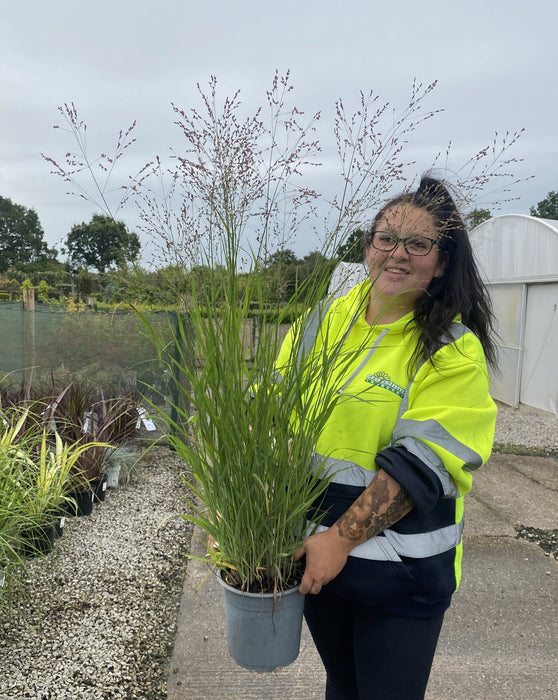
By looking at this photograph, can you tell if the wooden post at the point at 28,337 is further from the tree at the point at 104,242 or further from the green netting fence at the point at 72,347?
the tree at the point at 104,242

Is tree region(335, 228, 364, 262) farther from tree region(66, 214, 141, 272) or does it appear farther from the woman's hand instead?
the woman's hand

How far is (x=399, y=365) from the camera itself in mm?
1190

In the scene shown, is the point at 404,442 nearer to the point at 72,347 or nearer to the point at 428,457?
the point at 428,457

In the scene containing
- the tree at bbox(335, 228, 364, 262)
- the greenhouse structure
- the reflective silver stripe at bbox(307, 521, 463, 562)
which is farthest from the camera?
the greenhouse structure

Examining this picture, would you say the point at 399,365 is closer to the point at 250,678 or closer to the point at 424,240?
the point at 424,240

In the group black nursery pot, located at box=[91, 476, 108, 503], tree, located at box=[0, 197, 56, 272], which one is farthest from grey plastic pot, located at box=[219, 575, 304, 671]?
tree, located at box=[0, 197, 56, 272]

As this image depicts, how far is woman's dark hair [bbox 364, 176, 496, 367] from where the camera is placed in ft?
3.78

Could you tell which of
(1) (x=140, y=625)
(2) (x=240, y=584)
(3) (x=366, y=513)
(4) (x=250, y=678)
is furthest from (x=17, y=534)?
(3) (x=366, y=513)

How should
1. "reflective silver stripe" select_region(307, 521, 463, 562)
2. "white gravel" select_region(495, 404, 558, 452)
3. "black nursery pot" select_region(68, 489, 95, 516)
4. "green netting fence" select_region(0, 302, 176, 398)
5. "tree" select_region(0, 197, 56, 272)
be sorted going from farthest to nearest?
"tree" select_region(0, 197, 56, 272)
"white gravel" select_region(495, 404, 558, 452)
"green netting fence" select_region(0, 302, 176, 398)
"black nursery pot" select_region(68, 489, 95, 516)
"reflective silver stripe" select_region(307, 521, 463, 562)

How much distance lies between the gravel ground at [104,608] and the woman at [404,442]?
4.08 ft

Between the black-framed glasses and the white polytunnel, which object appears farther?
the white polytunnel

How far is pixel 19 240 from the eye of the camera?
1430 inches

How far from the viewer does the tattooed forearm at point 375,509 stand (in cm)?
106

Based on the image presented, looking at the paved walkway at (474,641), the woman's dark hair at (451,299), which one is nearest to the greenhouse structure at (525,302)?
the paved walkway at (474,641)
